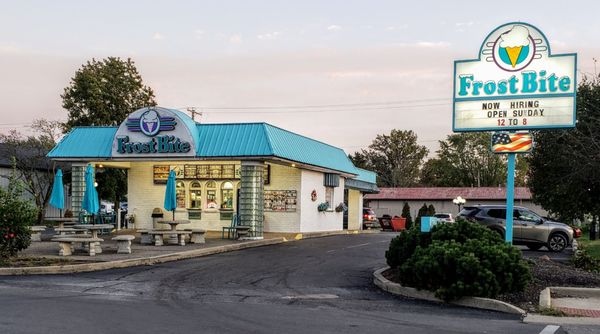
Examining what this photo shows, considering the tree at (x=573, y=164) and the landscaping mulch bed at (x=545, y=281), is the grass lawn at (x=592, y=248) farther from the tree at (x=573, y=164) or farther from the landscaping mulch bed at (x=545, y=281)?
the landscaping mulch bed at (x=545, y=281)

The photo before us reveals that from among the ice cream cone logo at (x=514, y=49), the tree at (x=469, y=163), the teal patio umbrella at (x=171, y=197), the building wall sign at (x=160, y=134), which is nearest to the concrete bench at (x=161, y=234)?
the teal patio umbrella at (x=171, y=197)

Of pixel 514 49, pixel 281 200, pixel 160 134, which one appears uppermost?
pixel 514 49

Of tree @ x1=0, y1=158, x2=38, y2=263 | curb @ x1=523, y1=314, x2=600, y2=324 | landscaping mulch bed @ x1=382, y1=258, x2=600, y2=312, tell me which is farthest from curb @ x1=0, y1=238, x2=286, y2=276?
curb @ x1=523, y1=314, x2=600, y2=324

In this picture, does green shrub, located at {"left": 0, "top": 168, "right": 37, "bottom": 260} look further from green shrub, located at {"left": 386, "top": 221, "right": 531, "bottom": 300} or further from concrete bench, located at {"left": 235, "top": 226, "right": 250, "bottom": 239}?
green shrub, located at {"left": 386, "top": 221, "right": 531, "bottom": 300}

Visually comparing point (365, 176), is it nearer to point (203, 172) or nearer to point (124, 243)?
point (203, 172)

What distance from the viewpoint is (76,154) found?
91.4 feet

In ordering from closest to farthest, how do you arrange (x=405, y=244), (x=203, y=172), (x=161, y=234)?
1. (x=405, y=244)
2. (x=161, y=234)
3. (x=203, y=172)

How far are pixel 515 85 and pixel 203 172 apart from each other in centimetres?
1783

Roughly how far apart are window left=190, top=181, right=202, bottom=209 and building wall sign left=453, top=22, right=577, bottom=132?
16964 millimetres

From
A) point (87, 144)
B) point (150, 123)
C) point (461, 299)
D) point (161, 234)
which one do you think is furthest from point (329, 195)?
point (461, 299)

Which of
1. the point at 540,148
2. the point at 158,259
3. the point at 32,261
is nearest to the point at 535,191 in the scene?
the point at 540,148

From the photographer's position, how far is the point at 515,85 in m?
15.5

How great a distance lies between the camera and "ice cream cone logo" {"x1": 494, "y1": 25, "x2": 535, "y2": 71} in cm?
1533

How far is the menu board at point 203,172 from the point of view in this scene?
29.6 meters
